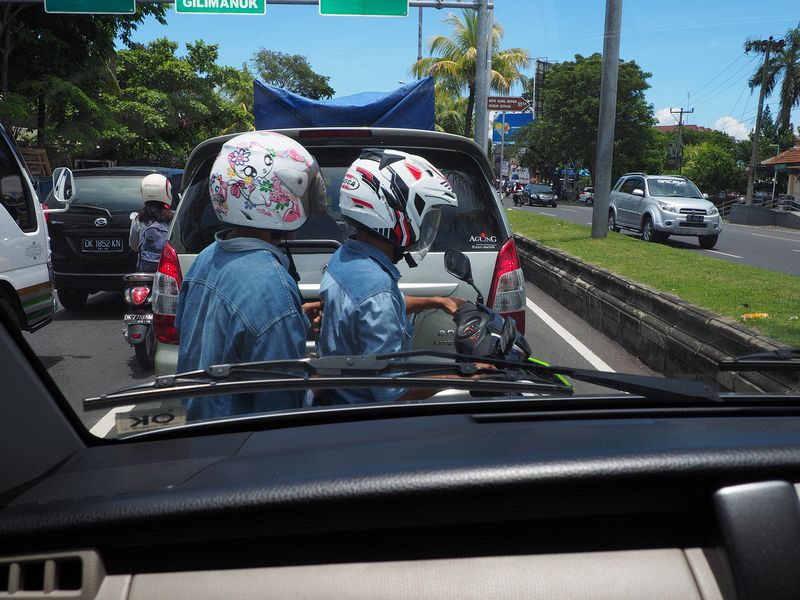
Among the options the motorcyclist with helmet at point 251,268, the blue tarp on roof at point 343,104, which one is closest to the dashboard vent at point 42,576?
the motorcyclist with helmet at point 251,268

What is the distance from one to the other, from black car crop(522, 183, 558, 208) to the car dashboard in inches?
2066

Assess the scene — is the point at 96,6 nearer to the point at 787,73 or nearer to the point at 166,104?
the point at 166,104

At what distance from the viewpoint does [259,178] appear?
2383mm

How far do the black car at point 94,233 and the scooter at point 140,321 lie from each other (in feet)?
6.97

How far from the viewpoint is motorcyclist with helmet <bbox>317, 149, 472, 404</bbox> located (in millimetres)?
2453

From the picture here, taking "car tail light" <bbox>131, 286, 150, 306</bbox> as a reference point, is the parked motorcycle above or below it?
below

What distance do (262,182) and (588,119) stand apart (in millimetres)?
52400

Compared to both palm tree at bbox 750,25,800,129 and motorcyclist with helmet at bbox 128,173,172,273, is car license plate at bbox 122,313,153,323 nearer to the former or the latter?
motorcyclist with helmet at bbox 128,173,172,273

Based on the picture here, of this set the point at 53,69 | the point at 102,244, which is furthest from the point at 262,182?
the point at 53,69

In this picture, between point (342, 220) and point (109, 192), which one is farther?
point (109, 192)

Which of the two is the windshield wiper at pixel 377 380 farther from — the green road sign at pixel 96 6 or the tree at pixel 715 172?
the tree at pixel 715 172

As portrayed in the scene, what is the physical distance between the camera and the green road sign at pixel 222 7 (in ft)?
56.8

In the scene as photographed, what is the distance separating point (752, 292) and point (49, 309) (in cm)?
485

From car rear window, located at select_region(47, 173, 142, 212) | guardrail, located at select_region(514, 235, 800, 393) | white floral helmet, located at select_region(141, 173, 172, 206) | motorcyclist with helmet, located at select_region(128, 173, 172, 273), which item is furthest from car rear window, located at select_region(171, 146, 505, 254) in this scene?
car rear window, located at select_region(47, 173, 142, 212)
